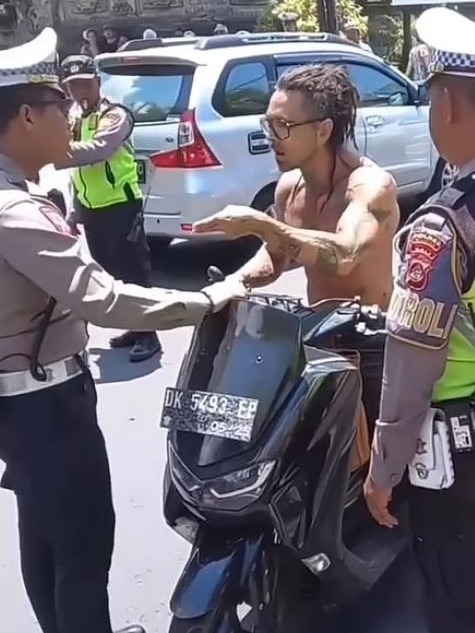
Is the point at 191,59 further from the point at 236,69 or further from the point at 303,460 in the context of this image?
the point at 303,460

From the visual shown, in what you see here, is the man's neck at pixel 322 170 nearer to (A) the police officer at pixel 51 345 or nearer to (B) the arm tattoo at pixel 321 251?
(B) the arm tattoo at pixel 321 251

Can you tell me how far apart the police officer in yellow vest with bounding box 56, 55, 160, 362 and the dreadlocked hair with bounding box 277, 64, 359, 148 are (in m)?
3.29

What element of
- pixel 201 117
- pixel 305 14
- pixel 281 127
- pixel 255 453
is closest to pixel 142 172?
pixel 201 117

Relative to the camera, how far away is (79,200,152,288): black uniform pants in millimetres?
6398

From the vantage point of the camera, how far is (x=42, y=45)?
2703mm

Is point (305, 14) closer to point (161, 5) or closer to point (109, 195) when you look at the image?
point (161, 5)

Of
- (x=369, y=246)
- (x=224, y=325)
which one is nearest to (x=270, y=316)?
(x=224, y=325)

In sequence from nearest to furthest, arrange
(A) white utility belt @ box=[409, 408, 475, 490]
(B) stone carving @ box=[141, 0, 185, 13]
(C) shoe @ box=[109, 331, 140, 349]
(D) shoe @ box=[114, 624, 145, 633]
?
(A) white utility belt @ box=[409, 408, 475, 490] < (D) shoe @ box=[114, 624, 145, 633] < (C) shoe @ box=[109, 331, 140, 349] < (B) stone carving @ box=[141, 0, 185, 13]

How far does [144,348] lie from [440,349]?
173 inches

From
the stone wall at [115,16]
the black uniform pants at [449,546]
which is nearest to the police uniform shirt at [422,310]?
the black uniform pants at [449,546]

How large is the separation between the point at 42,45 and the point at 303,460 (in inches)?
49.4

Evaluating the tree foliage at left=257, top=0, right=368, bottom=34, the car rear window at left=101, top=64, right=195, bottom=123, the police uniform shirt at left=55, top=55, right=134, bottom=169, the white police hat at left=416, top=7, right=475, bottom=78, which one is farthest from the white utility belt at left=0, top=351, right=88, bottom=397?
the tree foliage at left=257, top=0, right=368, bottom=34

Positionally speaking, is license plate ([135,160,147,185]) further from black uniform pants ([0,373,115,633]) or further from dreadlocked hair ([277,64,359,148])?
black uniform pants ([0,373,115,633])

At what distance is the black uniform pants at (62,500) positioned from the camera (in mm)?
2727
